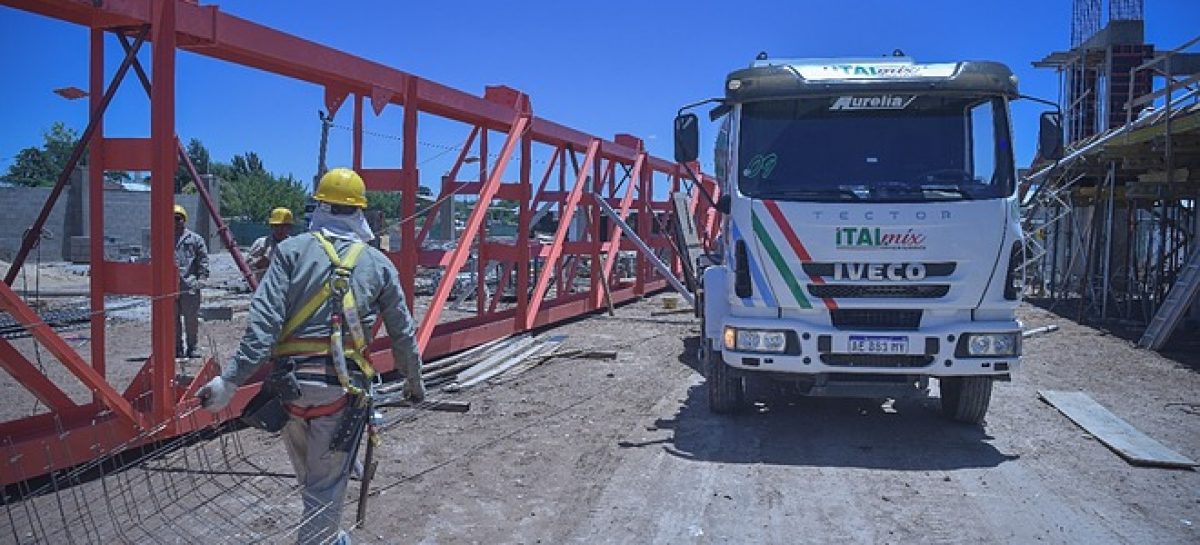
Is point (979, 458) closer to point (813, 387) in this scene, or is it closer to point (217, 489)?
point (813, 387)

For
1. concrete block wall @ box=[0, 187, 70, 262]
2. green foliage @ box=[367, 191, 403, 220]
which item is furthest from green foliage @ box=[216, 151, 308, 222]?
concrete block wall @ box=[0, 187, 70, 262]

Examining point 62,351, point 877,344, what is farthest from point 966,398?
point 62,351

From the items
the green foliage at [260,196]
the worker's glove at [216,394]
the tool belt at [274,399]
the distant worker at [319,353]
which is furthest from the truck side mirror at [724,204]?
the green foliage at [260,196]

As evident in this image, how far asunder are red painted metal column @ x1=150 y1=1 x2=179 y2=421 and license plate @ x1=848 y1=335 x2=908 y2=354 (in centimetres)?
467

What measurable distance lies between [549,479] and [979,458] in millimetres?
3197

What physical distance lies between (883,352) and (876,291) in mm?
447

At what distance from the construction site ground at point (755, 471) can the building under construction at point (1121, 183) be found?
8.57 ft

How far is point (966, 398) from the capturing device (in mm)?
7105

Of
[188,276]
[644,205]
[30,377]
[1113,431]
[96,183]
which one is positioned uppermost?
[644,205]

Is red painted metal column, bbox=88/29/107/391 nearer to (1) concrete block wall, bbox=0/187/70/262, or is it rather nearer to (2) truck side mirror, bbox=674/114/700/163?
(2) truck side mirror, bbox=674/114/700/163

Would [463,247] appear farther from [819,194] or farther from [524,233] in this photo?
[819,194]

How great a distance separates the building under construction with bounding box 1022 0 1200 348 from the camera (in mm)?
12266

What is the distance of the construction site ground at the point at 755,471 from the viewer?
16.2 ft

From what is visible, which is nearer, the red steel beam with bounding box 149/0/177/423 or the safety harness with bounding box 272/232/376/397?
the safety harness with bounding box 272/232/376/397
